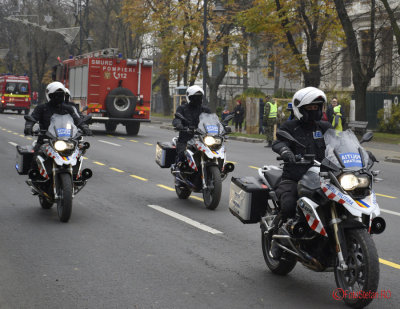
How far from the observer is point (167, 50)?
4562cm

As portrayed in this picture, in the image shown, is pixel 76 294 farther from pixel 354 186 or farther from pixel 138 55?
pixel 138 55

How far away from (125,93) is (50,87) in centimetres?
2005

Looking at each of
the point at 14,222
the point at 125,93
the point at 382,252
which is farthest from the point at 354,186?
the point at 125,93

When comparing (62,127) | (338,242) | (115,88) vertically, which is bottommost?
(338,242)

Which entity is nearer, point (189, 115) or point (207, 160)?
point (207, 160)

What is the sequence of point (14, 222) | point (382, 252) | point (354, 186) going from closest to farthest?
1. point (354, 186)
2. point (382, 252)
3. point (14, 222)

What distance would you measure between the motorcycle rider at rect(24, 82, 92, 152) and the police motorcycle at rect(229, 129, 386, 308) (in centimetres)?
463

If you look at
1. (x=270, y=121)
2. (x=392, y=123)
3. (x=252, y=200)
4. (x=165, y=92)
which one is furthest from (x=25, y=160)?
(x=165, y=92)

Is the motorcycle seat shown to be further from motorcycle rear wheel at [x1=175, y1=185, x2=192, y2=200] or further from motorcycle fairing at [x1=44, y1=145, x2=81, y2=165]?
motorcycle rear wheel at [x1=175, y1=185, x2=192, y2=200]

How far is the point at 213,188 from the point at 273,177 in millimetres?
4012

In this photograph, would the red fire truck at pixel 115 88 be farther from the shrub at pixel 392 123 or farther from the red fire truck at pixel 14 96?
the red fire truck at pixel 14 96

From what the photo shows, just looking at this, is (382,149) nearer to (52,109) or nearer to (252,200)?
(52,109)

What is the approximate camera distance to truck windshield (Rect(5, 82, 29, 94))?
55.2 metres

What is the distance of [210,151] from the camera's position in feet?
34.6
